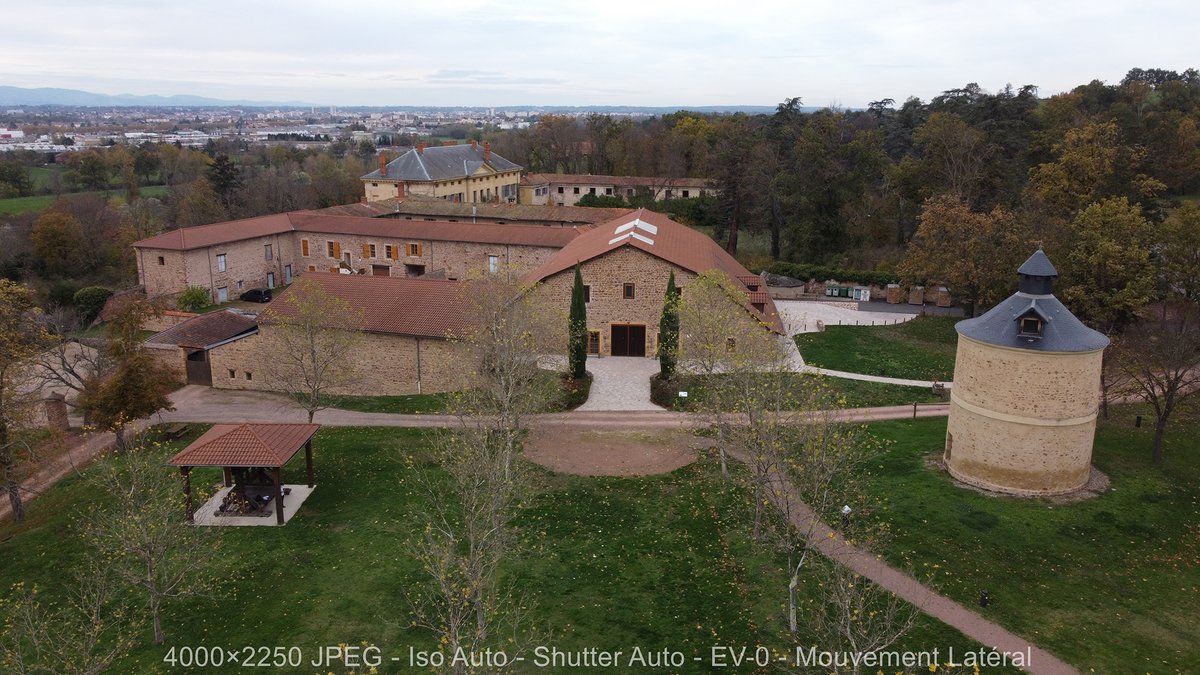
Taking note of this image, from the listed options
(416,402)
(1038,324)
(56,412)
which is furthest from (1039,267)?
(56,412)

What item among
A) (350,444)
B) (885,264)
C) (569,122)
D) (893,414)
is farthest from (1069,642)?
(569,122)

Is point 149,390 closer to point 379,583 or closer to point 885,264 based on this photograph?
point 379,583

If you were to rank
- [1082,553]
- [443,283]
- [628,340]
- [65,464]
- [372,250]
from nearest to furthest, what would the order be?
[1082,553] → [65,464] → [443,283] → [628,340] → [372,250]

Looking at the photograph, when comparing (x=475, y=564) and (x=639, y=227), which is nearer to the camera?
(x=475, y=564)

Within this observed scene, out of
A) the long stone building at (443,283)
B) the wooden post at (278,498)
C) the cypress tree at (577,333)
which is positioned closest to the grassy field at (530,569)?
the wooden post at (278,498)

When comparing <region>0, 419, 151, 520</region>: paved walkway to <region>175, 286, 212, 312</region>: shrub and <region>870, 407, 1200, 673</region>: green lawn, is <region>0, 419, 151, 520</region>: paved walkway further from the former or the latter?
<region>870, 407, 1200, 673</region>: green lawn

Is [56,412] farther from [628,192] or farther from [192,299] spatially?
[628,192]

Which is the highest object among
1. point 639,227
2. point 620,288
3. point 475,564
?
point 639,227

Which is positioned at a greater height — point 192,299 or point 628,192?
point 628,192
